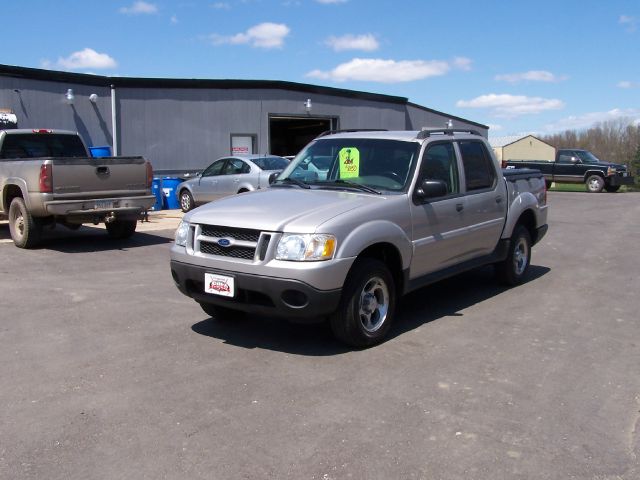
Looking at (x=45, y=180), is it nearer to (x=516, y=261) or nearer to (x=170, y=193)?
(x=516, y=261)

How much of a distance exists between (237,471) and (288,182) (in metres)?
3.62

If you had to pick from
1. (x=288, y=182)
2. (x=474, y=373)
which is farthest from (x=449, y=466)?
(x=288, y=182)

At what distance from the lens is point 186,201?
18.2 m

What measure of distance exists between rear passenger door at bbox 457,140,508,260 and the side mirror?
86cm

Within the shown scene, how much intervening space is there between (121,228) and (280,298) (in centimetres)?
753

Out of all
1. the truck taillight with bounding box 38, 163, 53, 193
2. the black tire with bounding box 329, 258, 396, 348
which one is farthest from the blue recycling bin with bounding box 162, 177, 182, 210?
the black tire with bounding box 329, 258, 396, 348

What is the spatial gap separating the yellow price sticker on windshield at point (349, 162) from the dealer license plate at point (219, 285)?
178cm

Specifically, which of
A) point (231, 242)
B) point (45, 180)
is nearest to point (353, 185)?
point (231, 242)

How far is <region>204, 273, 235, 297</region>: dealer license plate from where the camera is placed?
519 centimetres

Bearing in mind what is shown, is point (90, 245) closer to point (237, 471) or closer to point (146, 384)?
point (146, 384)

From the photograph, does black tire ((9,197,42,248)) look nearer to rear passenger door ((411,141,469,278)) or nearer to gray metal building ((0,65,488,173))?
rear passenger door ((411,141,469,278))

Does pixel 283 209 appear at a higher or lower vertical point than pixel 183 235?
higher

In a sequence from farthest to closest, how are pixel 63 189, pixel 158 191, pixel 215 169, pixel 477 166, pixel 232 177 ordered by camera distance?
pixel 158 191 → pixel 215 169 → pixel 232 177 → pixel 63 189 → pixel 477 166

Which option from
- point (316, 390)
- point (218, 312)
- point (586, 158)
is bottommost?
point (316, 390)
